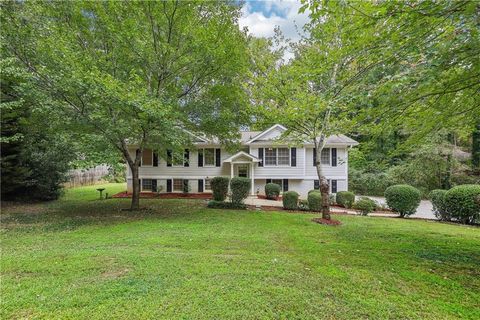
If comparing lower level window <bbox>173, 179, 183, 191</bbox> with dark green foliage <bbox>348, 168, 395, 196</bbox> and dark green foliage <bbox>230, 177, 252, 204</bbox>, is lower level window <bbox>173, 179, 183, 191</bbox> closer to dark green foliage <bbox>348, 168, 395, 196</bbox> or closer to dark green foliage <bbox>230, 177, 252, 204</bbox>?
dark green foliage <bbox>230, 177, 252, 204</bbox>

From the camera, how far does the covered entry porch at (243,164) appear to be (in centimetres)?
1852

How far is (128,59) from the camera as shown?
9742 millimetres

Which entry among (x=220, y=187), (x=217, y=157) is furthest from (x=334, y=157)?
(x=220, y=187)

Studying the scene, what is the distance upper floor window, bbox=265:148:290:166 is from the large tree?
9.20 metres

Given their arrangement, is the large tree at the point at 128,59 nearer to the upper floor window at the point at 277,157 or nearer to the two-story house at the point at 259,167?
the two-story house at the point at 259,167

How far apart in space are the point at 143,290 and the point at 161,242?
2.83 meters

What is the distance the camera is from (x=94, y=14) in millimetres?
9672

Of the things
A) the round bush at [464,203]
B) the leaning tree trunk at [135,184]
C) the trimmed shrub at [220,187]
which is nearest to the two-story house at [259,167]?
the trimmed shrub at [220,187]

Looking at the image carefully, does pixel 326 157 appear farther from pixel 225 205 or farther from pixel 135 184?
pixel 135 184

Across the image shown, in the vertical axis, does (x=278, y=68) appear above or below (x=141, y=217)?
above

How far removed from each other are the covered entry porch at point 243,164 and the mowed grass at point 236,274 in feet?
35.0

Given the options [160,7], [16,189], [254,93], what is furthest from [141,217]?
[16,189]

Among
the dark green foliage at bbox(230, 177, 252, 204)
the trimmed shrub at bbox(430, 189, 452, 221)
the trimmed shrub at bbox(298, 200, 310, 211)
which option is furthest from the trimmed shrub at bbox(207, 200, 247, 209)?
the trimmed shrub at bbox(430, 189, 452, 221)

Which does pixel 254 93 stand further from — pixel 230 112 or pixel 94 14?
pixel 94 14
